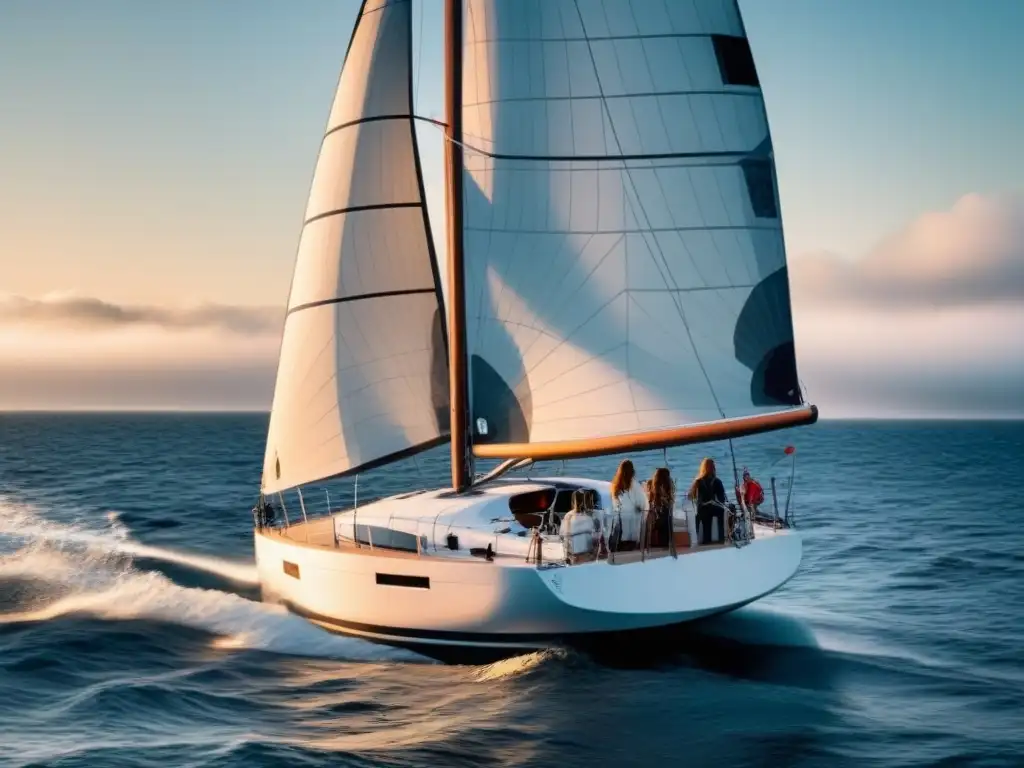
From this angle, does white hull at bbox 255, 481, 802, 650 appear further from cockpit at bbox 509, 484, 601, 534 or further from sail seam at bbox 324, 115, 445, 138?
sail seam at bbox 324, 115, 445, 138

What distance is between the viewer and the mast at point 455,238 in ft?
53.1

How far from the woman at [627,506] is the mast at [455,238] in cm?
271

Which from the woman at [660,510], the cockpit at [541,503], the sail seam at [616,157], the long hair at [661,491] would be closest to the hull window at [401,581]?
the cockpit at [541,503]

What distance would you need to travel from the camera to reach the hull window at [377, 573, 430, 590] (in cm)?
1429

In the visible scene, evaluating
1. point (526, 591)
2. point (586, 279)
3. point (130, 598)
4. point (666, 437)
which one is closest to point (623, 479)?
point (666, 437)

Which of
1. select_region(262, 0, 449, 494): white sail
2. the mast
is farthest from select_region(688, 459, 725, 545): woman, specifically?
select_region(262, 0, 449, 494): white sail

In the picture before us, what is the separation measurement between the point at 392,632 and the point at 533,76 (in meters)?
7.92

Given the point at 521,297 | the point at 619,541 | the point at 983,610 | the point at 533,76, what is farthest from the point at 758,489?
the point at 533,76

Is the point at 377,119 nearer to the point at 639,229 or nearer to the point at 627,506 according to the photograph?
the point at 639,229

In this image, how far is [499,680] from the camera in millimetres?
13680

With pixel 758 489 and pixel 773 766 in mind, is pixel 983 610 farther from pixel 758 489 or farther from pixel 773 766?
pixel 773 766

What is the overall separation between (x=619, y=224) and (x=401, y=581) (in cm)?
570

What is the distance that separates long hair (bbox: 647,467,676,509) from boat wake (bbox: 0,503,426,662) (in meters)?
3.72

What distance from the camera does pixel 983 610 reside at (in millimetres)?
18641
